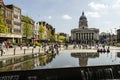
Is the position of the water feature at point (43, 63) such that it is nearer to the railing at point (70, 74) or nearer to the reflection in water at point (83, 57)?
the reflection in water at point (83, 57)

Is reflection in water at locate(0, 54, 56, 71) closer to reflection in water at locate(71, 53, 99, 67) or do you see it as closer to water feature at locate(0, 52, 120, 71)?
water feature at locate(0, 52, 120, 71)

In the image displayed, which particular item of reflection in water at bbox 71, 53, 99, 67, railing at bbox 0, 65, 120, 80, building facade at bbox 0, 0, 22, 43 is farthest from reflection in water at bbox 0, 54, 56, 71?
building facade at bbox 0, 0, 22, 43

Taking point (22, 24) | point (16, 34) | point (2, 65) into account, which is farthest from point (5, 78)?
point (22, 24)

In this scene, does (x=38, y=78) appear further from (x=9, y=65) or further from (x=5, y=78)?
(x=9, y=65)

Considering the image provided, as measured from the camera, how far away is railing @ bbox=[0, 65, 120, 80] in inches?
924

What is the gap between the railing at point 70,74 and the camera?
2347 centimetres

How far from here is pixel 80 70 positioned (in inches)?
1016

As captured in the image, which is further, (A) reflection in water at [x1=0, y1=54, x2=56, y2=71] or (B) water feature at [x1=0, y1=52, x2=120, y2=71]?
(B) water feature at [x1=0, y1=52, x2=120, y2=71]

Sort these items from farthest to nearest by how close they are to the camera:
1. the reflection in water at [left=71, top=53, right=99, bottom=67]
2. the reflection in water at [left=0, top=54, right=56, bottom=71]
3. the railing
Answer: the reflection in water at [left=71, top=53, right=99, bottom=67], the reflection in water at [left=0, top=54, right=56, bottom=71], the railing

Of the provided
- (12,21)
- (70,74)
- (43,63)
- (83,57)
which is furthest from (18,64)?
A: (12,21)

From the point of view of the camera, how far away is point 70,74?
25312 mm

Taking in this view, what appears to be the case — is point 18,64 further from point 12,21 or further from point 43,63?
point 12,21

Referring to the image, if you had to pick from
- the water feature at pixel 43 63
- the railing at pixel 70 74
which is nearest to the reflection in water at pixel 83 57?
the water feature at pixel 43 63

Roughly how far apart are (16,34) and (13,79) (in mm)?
77794
